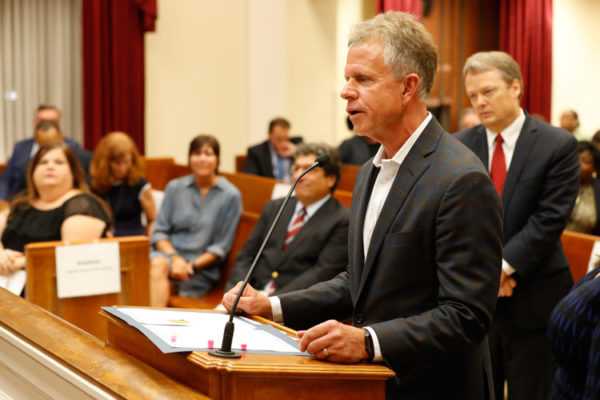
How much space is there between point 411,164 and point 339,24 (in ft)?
28.2

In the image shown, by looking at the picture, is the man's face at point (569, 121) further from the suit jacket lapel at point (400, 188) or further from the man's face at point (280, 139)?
the suit jacket lapel at point (400, 188)

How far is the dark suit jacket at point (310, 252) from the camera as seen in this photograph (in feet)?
13.1

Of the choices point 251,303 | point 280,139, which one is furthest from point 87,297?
point 280,139

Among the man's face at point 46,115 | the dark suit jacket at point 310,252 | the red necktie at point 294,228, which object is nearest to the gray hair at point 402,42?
the dark suit jacket at point 310,252

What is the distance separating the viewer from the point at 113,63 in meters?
8.63

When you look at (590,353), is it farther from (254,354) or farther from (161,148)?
(161,148)

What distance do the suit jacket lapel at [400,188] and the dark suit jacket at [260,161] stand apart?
6.04 metres

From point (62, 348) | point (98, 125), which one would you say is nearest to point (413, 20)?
point (62, 348)

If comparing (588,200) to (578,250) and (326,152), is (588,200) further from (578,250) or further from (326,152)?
(326,152)

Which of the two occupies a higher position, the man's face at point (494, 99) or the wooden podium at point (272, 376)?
the man's face at point (494, 99)

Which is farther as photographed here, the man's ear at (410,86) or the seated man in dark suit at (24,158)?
the seated man in dark suit at (24,158)

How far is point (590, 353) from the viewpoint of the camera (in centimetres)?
151

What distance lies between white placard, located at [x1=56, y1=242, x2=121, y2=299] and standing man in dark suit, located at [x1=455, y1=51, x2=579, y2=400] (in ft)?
6.08

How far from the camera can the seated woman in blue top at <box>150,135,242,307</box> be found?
5.20m
